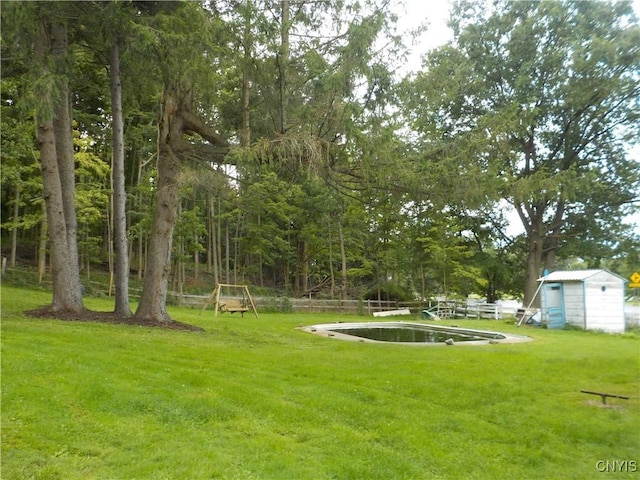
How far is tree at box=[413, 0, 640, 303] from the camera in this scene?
61.4 feet

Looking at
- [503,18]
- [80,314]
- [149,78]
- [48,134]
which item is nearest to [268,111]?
[149,78]

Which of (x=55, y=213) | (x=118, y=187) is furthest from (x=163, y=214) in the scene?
(x=55, y=213)

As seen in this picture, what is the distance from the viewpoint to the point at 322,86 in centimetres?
737

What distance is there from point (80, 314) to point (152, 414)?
6.58 meters

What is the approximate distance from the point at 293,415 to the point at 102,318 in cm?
685

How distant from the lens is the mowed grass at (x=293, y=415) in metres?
3.23

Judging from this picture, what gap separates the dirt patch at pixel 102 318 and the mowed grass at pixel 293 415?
6.85 feet

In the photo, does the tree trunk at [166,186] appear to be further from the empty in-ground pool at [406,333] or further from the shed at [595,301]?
the shed at [595,301]

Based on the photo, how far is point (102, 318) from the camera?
31.9 ft

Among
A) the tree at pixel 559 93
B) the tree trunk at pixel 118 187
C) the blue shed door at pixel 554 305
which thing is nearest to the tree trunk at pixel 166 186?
the tree trunk at pixel 118 187

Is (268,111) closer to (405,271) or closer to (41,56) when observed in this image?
(41,56)

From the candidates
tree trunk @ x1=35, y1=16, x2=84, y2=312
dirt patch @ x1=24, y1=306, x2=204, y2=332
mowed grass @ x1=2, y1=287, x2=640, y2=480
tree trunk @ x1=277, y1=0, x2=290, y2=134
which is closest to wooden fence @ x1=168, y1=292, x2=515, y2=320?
dirt patch @ x1=24, y1=306, x2=204, y2=332

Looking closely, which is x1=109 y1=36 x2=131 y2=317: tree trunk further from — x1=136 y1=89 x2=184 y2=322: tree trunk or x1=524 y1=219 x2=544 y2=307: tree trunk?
x1=524 y1=219 x2=544 y2=307: tree trunk

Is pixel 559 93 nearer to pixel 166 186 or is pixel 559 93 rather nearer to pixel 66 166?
pixel 166 186
